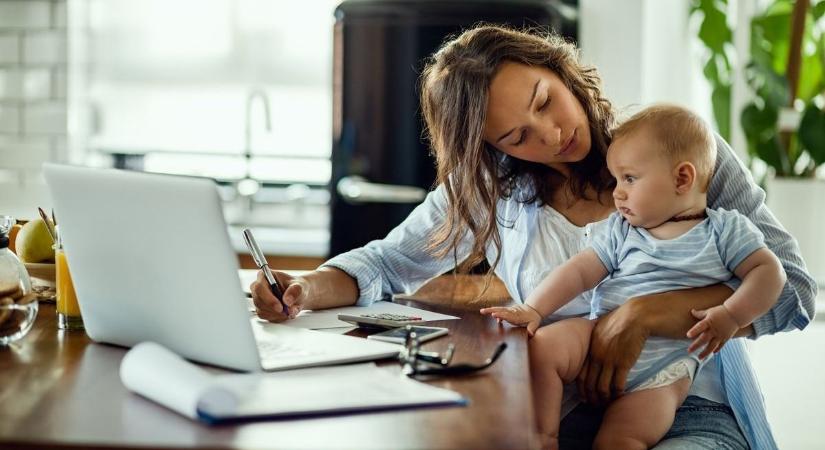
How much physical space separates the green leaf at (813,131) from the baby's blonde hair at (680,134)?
169cm

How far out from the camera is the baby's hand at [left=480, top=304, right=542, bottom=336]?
1620 mm

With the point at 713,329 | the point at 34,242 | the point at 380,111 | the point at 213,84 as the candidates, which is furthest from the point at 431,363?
the point at 213,84

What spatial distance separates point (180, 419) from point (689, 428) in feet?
3.08

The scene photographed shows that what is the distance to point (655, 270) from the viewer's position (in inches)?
67.5

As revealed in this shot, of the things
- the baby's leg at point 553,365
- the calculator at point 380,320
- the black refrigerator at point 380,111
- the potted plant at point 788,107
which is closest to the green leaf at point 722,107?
the potted plant at point 788,107

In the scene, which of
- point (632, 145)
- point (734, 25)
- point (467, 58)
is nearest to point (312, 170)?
point (734, 25)

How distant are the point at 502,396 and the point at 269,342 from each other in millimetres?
399

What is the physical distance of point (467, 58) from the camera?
194 cm

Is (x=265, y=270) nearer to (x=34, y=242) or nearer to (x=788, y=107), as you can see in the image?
(x=34, y=242)

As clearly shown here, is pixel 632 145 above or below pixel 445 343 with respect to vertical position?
above

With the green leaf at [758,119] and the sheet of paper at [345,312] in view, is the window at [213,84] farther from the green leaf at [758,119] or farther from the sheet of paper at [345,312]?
the sheet of paper at [345,312]

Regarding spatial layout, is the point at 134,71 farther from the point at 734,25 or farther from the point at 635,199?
the point at 635,199

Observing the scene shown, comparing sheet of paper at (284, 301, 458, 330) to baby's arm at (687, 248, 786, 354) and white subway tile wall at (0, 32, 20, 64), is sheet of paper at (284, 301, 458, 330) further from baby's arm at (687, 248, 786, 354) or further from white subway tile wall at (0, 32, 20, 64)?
white subway tile wall at (0, 32, 20, 64)

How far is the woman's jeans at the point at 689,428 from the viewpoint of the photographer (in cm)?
160
